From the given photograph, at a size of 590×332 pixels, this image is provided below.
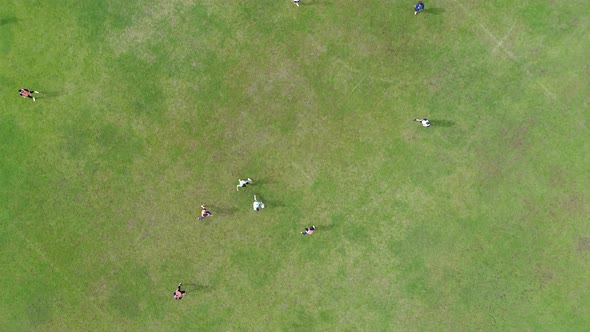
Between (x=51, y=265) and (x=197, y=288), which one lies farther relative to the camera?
(x=51, y=265)

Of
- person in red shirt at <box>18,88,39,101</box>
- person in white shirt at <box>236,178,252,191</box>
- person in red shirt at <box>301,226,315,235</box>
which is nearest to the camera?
person in red shirt at <box>301,226,315,235</box>

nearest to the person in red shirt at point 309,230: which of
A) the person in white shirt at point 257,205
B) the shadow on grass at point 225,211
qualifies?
the person in white shirt at point 257,205

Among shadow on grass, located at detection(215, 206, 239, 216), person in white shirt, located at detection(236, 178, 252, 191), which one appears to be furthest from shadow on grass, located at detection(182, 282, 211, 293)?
person in white shirt, located at detection(236, 178, 252, 191)

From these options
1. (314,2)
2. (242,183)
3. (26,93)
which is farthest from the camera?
(26,93)

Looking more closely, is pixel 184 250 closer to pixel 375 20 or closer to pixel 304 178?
pixel 304 178

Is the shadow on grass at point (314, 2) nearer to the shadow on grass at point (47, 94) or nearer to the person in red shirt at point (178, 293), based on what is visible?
the shadow on grass at point (47, 94)

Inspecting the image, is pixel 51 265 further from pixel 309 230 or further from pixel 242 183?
pixel 309 230

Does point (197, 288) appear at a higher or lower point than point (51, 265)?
lower

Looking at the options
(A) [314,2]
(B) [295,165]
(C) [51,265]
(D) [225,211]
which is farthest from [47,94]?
(A) [314,2]

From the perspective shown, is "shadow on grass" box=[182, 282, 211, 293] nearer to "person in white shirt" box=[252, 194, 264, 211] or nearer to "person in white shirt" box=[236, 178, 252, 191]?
"person in white shirt" box=[252, 194, 264, 211]
